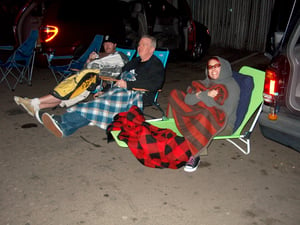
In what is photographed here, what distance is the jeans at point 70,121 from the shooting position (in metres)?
4.23

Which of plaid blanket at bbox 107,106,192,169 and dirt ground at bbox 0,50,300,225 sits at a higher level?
plaid blanket at bbox 107,106,192,169

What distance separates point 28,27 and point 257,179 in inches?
255

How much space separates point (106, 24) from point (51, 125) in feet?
14.5

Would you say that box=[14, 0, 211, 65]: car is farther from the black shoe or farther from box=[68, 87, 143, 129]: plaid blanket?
the black shoe

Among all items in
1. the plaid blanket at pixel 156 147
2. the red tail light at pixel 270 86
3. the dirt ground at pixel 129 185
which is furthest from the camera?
the plaid blanket at pixel 156 147

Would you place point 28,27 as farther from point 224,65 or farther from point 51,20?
point 224,65

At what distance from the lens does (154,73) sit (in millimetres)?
4328

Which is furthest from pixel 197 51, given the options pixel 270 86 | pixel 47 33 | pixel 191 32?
pixel 270 86

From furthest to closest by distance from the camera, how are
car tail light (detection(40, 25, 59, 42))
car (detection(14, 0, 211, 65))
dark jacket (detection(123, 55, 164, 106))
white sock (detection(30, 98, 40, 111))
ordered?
car (detection(14, 0, 211, 65)), car tail light (detection(40, 25, 59, 42)), white sock (detection(30, 98, 40, 111)), dark jacket (detection(123, 55, 164, 106))

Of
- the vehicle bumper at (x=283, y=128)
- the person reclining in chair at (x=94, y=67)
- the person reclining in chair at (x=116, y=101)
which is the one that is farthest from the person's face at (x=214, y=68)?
the person reclining in chair at (x=94, y=67)

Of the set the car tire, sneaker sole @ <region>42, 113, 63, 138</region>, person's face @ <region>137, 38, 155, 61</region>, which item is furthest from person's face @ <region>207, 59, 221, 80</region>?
the car tire

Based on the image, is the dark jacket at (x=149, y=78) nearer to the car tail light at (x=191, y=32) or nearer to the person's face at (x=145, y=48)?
the person's face at (x=145, y=48)

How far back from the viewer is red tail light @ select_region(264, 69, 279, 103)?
3264mm

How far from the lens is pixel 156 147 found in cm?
344
